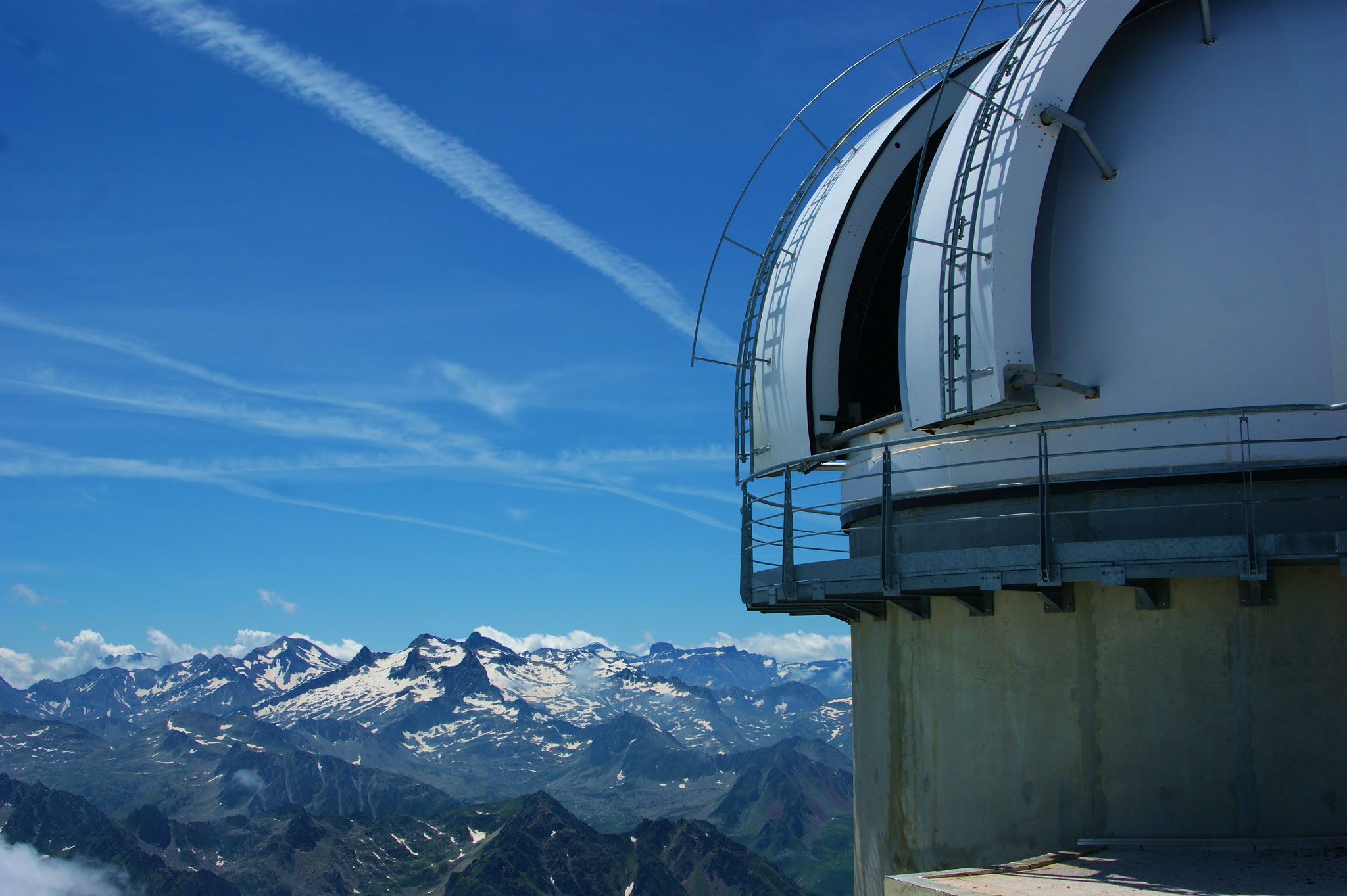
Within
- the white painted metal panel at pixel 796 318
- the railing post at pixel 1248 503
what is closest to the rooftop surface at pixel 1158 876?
the railing post at pixel 1248 503

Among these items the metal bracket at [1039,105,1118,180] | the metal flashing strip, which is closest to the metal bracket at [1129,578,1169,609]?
the metal flashing strip

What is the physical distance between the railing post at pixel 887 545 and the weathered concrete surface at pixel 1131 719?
930 millimetres

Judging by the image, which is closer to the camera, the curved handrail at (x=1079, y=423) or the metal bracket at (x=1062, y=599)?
the curved handrail at (x=1079, y=423)

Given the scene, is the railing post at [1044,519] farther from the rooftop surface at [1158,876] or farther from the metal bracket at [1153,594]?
the rooftop surface at [1158,876]

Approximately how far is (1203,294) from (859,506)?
408 centimetres

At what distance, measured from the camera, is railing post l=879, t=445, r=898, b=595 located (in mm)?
10094

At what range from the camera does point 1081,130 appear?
10.2m

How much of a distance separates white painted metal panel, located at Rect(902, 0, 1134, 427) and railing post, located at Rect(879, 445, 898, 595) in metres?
0.57

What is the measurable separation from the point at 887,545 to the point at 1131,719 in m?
2.43

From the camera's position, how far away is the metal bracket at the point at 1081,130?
33.6ft

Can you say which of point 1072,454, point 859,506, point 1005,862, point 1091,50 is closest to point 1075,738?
point 1005,862

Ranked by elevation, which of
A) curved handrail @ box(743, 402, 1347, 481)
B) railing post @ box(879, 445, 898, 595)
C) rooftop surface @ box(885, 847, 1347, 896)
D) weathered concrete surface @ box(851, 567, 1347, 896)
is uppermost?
curved handrail @ box(743, 402, 1347, 481)

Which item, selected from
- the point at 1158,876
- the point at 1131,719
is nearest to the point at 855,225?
the point at 1131,719

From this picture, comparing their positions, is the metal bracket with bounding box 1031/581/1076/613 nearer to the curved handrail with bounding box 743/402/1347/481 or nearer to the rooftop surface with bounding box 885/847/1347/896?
the curved handrail with bounding box 743/402/1347/481
